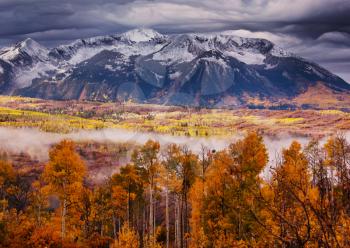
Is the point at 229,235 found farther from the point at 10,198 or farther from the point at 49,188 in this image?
the point at 10,198

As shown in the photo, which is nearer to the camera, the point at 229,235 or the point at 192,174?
the point at 229,235

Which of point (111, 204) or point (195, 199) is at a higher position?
point (195, 199)

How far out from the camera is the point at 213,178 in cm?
5166

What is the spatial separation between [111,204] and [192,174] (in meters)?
20.0

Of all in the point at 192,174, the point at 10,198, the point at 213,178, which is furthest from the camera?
the point at 10,198

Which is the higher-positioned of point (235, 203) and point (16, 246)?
point (235, 203)

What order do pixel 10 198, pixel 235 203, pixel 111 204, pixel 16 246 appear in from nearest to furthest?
pixel 16 246
pixel 235 203
pixel 111 204
pixel 10 198

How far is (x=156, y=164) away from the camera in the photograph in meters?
69.6

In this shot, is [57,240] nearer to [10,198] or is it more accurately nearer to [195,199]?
[195,199]

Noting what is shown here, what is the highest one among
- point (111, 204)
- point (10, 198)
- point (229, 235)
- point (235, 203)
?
point (235, 203)

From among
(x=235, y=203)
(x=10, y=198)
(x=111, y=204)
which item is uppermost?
(x=235, y=203)

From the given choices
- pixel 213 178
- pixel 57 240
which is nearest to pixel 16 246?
pixel 57 240

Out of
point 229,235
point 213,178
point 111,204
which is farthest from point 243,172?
point 111,204

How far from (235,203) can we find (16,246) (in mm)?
22177
